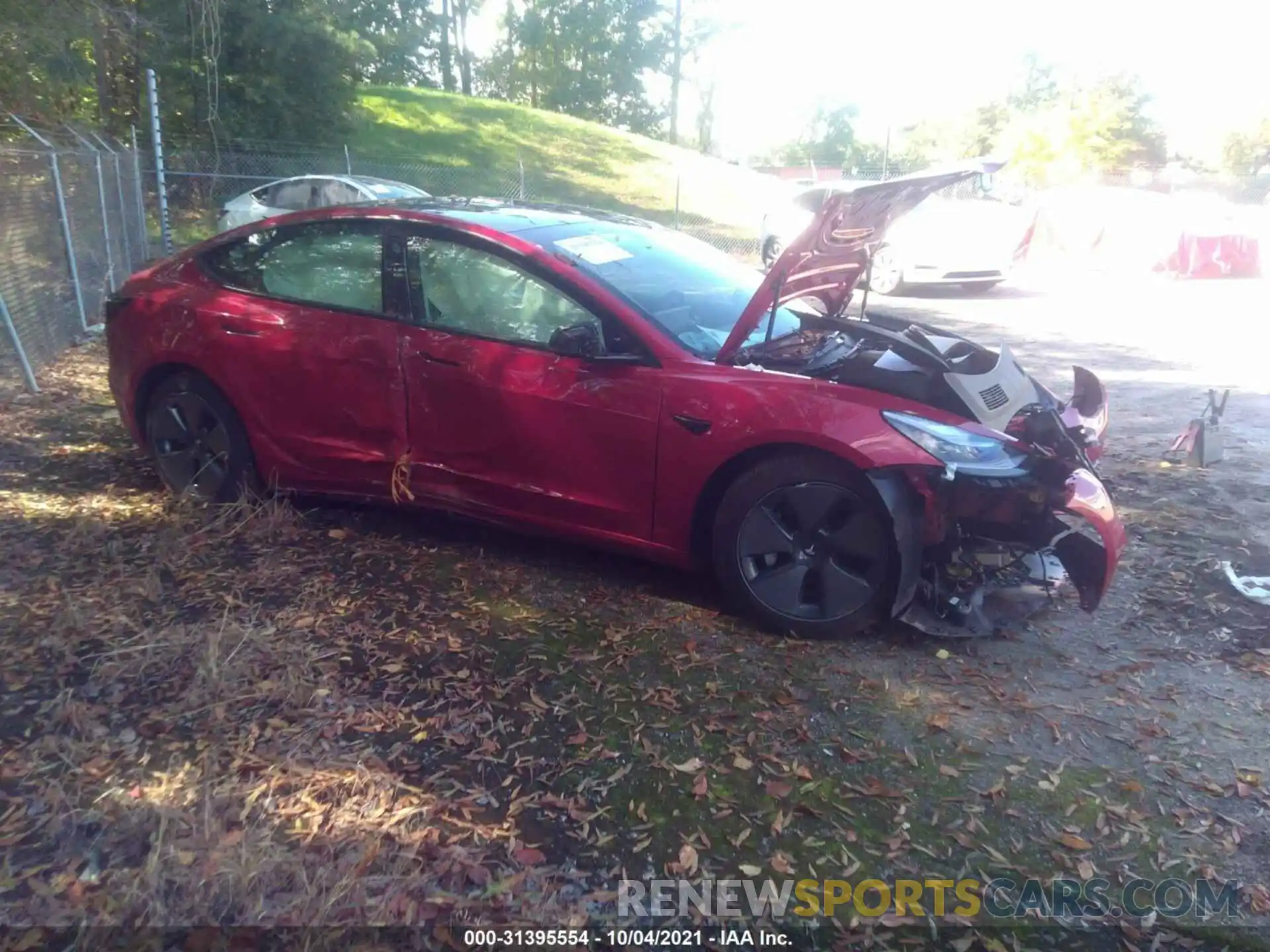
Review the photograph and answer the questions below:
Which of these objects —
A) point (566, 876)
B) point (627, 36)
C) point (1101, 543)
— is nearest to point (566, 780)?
point (566, 876)

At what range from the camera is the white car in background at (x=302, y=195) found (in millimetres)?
15055

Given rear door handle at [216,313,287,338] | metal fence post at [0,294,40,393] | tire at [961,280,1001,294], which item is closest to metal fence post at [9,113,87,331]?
metal fence post at [0,294,40,393]

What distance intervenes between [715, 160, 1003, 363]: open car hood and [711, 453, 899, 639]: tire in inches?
22.9

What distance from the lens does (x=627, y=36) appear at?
178ft

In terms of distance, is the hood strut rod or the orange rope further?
the orange rope

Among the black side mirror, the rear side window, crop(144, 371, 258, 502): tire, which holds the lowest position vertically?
crop(144, 371, 258, 502): tire

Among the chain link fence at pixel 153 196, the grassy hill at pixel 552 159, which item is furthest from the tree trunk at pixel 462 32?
the chain link fence at pixel 153 196

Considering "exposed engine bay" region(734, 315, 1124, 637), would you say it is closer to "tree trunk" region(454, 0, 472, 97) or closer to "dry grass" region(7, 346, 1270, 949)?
"dry grass" region(7, 346, 1270, 949)

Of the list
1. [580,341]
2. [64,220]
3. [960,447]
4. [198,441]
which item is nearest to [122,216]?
[64,220]

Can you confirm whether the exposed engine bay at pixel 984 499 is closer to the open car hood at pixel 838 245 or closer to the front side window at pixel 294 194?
the open car hood at pixel 838 245

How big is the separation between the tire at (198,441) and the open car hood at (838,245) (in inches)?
101

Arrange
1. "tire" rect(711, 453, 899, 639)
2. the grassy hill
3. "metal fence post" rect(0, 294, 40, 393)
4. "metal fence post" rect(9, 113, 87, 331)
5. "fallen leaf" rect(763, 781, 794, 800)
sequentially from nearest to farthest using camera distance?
1. "fallen leaf" rect(763, 781, 794, 800)
2. "tire" rect(711, 453, 899, 639)
3. "metal fence post" rect(0, 294, 40, 393)
4. "metal fence post" rect(9, 113, 87, 331)
5. the grassy hill

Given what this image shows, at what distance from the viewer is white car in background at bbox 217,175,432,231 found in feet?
49.4

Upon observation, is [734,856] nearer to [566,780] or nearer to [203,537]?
[566,780]
